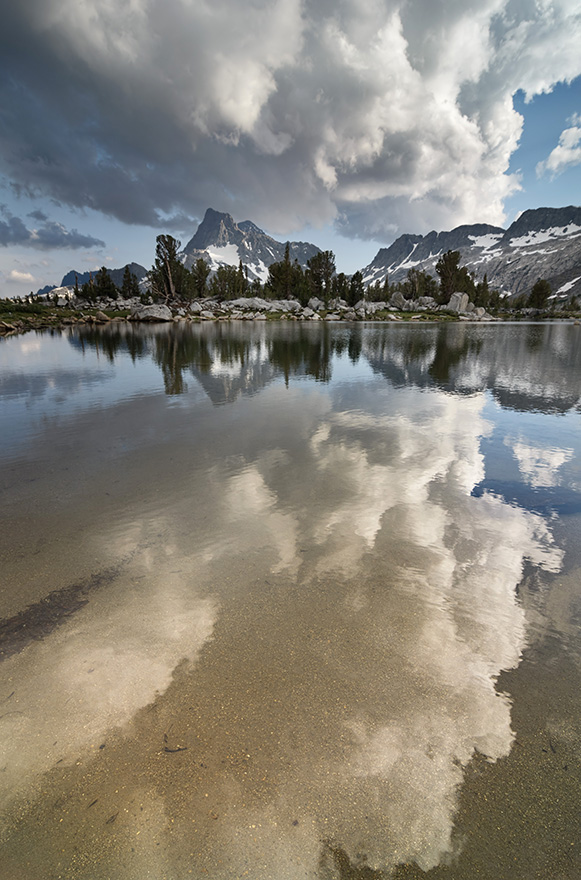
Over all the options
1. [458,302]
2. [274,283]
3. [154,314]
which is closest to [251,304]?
[274,283]

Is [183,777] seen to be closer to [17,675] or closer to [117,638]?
[117,638]

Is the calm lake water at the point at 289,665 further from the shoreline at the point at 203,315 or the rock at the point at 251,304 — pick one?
the rock at the point at 251,304

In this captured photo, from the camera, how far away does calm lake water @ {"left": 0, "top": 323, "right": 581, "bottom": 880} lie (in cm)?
266

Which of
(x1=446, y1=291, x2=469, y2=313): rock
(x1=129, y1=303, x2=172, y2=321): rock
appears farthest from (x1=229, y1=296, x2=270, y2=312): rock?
(x1=446, y1=291, x2=469, y2=313): rock

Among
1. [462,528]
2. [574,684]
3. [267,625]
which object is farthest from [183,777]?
[462,528]

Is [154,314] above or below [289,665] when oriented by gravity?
above

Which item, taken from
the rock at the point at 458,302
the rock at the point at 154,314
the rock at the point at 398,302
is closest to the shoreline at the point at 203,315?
the rock at the point at 154,314

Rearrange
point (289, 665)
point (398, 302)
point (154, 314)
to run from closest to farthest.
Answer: point (289, 665)
point (154, 314)
point (398, 302)

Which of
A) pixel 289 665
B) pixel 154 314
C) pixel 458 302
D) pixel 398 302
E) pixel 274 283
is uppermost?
pixel 274 283

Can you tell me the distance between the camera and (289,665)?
399cm

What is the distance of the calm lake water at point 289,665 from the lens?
266 centimetres

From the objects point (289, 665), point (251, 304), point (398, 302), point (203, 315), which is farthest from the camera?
point (398, 302)

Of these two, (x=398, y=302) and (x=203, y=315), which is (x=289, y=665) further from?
(x=398, y=302)

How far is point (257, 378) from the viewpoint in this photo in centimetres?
2111
